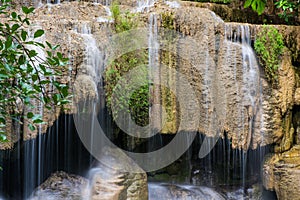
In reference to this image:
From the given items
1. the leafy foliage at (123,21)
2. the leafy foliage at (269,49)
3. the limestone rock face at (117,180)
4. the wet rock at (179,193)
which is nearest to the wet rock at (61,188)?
the limestone rock face at (117,180)

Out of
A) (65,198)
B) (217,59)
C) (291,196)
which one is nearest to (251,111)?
(217,59)

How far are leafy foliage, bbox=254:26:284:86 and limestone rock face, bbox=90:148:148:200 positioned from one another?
116 inches

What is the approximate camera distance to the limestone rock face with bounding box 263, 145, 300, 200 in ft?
17.9

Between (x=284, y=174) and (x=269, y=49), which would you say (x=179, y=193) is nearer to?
(x=284, y=174)

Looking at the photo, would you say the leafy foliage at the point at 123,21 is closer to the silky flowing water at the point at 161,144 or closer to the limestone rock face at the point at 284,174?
the silky flowing water at the point at 161,144

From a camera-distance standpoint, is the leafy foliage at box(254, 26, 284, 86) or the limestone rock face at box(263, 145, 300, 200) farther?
the leafy foliage at box(254, 26, 284, 86)

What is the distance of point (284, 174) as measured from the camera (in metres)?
5.58

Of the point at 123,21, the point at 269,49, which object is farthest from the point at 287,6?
the point at 123,21

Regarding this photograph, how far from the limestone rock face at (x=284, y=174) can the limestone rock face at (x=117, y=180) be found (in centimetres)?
237

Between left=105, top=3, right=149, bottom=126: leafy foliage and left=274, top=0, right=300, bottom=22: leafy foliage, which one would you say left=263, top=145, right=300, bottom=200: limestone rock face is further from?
left=274, top=0, right=300, bottom=22: leafy foliage

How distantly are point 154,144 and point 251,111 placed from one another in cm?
181

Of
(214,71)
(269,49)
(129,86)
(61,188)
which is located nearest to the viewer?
(61,188)

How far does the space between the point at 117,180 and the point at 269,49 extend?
11.8ft

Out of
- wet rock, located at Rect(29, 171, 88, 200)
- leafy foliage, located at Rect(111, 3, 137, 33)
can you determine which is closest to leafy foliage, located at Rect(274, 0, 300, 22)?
leafy foliage, located at Rect(111, 3, 137, 33)
